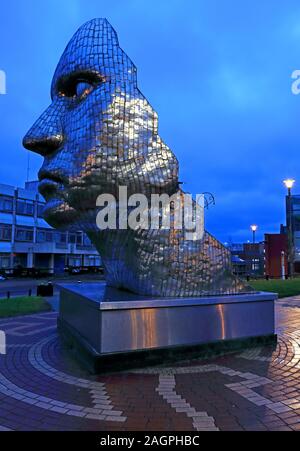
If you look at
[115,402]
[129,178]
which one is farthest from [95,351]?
[129,178]

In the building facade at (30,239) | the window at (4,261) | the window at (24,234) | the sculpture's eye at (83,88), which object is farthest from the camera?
the window at (24,234)

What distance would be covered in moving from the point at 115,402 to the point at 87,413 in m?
0.43

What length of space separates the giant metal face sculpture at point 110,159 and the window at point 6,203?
43465 millimetres

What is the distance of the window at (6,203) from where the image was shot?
1861 inches

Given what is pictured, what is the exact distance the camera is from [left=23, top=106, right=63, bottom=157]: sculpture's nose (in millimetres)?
6805

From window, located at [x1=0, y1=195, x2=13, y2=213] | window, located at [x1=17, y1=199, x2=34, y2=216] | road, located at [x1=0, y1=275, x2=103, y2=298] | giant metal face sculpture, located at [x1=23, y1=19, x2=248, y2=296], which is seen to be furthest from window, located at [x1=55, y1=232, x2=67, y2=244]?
giant metal face sculpture, located at [x1=23, y1=19, x2=248, y2=296]

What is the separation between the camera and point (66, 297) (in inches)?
326

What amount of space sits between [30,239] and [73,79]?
47609 millimetres

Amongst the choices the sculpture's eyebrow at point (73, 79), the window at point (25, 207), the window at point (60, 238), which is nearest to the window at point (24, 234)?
the window at point (25, 207)

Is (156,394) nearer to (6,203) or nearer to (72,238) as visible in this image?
(6,203)

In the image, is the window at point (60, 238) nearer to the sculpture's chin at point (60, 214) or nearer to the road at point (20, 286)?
the road at point (20, 286)
